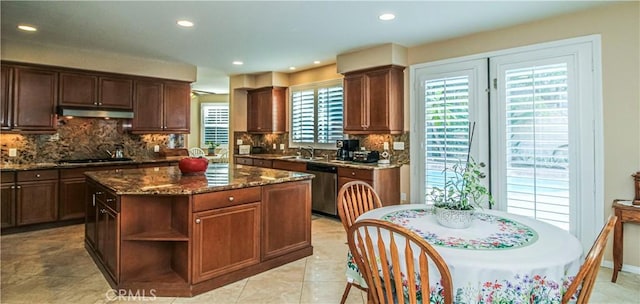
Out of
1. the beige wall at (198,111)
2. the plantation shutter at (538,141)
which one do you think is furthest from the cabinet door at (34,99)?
the plantation shutter at (538,141)

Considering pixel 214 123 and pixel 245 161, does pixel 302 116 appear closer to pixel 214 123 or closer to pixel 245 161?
pixel 245 161

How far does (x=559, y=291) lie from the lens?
1.44 m

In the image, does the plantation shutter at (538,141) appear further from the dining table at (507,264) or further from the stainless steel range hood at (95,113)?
the stainless steel range hood at (95,113)

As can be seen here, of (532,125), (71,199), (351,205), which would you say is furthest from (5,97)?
(532,125)

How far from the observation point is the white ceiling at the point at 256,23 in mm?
3227

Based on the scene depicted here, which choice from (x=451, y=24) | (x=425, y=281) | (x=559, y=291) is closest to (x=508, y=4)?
(x=451, y=24)

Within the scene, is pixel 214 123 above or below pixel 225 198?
above

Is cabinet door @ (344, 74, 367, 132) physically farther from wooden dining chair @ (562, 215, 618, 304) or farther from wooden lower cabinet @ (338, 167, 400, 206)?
wooden dining chair @ (562, 215, 618, 304)

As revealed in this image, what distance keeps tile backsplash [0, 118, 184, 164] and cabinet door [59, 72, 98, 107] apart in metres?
0.42

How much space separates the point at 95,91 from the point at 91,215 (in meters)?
2.51

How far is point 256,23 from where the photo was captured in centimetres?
373

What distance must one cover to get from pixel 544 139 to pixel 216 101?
8307mm

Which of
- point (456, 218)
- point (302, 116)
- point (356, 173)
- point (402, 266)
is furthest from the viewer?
point (302, 116)

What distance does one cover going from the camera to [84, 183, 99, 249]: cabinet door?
328 centimetres
